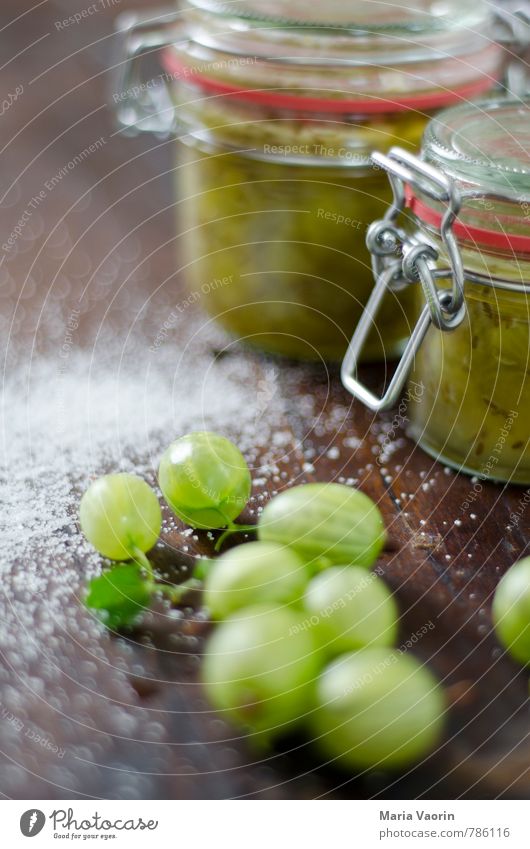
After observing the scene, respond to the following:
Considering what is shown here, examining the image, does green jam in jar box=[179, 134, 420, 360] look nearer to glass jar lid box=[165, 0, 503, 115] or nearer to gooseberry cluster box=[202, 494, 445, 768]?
glass jar lid box=[165, 0, 503, 115]

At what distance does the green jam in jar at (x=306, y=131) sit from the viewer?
39 cm

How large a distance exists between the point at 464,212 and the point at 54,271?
0.92ft

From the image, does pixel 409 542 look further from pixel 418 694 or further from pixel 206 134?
pixel 206 134

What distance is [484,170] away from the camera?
12.8 inches

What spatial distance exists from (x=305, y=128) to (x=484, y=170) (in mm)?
101

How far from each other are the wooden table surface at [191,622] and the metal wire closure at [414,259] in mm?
45

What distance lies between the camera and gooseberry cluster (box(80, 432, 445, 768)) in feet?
0.86

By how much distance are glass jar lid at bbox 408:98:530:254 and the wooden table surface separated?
10 cm

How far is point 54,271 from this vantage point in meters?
0.53

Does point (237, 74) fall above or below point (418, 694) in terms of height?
above

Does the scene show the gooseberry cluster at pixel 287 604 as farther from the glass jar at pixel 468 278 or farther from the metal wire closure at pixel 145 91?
the metal wire closure at pixel 145 91

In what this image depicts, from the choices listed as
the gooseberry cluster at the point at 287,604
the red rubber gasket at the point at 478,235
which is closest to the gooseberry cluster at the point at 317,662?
the gooseberry cluster at the point at 287,604

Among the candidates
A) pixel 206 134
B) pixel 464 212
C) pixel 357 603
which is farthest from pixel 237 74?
pixel 357 603

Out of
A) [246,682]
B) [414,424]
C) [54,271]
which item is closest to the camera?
[246,682]
